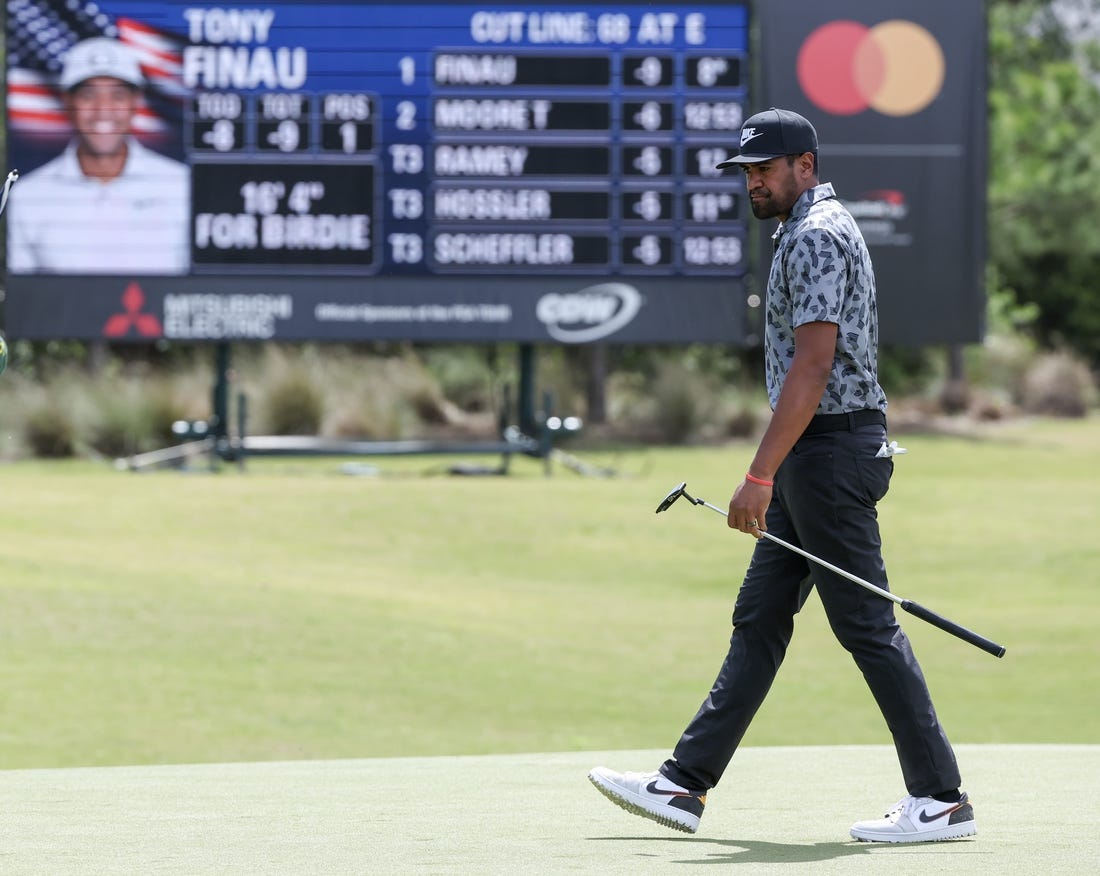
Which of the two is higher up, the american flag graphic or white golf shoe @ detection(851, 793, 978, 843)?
the american flag graphic

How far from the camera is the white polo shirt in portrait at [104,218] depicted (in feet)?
66.0

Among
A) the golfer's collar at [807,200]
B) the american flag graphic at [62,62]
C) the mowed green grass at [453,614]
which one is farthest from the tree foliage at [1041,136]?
the golfer's collar at [807,200]

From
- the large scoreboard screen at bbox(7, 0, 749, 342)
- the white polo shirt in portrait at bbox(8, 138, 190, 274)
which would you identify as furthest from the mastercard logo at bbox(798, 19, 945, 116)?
the white polo shirt in portrait at bbox(8, 138, 190, 274)

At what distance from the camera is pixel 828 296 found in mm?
5133

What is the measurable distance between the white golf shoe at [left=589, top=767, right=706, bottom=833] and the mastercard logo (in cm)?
1680

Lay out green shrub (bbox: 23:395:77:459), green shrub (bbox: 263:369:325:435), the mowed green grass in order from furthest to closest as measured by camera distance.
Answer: green shrub (bbox: 263:369:325:435) < green shrub (bbox: 23:395:77:459) < the mowed green grass

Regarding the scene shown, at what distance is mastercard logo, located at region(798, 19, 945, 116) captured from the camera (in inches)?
840

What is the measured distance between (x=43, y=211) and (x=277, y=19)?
2993mm

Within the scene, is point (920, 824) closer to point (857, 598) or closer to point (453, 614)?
point (857, 598)

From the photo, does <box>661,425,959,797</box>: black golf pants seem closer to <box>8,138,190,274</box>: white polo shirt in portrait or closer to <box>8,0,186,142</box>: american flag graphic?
<box>8,138,190,274</box>: white polo shirt in portrait

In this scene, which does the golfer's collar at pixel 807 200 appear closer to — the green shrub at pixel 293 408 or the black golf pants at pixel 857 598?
the black golf pants at pixel 857 598

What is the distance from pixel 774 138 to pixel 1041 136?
2981 centimetres

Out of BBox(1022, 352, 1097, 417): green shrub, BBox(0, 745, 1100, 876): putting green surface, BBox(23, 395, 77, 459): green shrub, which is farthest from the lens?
BBox(1022, 352, 1097, 417): green shrub

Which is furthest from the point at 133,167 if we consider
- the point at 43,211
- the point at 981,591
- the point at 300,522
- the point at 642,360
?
the point at 642,360
